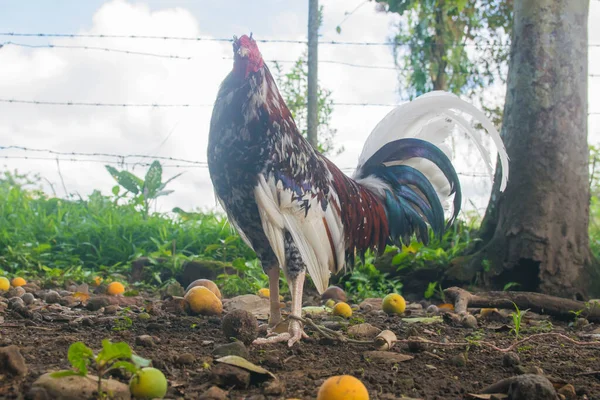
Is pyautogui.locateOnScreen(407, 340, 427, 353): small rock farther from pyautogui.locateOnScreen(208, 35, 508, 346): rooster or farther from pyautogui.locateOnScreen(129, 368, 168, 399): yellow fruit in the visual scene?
pyautogui.locateOnScreen(129, 368, 168, 399): yellow fruit

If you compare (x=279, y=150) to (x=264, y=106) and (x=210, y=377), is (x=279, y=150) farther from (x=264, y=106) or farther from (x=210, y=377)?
(x=210, y=377)

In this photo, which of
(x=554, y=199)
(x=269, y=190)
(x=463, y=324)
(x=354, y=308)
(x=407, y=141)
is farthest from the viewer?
(x=554, y=199)

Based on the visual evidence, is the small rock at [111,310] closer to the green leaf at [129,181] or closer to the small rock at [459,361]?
the small rock at [459,361]

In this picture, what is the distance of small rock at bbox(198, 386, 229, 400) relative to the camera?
96.3 inches

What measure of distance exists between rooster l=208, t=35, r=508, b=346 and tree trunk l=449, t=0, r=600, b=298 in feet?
5.68

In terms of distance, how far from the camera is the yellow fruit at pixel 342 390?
2234 millimetres

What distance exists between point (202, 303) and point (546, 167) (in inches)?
160

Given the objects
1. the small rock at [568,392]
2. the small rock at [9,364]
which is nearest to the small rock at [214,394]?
the small rock at [9,364]

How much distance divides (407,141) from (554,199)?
2.38 metres

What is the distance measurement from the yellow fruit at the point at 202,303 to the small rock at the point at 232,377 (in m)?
1.97

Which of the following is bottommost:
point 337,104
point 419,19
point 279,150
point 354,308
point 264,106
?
point 354,308

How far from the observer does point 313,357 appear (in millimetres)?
3357

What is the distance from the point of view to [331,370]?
3053mm

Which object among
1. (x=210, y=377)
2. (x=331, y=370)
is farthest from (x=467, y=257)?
(x=210, y=377)
